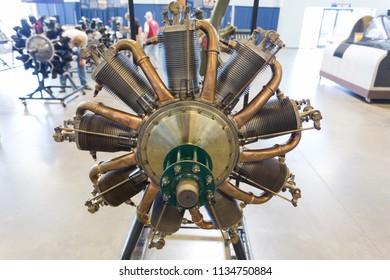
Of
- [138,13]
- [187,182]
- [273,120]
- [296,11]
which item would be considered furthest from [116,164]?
[296,11]

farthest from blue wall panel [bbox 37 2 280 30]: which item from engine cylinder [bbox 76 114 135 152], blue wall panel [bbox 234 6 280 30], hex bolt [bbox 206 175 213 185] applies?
hex bolt [bbox 206 175 213 185]

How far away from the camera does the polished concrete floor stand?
208 centimetres

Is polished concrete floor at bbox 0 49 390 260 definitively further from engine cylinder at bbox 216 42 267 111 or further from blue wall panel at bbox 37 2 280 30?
blue wall panel at bbox 37 2 280 30

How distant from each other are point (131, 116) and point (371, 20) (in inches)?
282

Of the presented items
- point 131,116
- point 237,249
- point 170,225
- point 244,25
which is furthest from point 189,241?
point 244,25

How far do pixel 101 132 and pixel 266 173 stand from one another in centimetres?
68

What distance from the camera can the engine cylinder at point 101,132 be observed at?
111 cm

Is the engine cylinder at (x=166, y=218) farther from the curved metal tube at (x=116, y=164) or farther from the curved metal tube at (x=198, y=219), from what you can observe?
the curved metal tube at (x=116, y=164)

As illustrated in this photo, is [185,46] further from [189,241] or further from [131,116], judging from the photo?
[189,241]

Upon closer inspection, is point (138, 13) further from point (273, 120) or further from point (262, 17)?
point (273, 120)

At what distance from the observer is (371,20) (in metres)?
6.33

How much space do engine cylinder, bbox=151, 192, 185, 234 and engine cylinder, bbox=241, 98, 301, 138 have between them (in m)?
0.41

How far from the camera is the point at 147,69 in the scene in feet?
3.40

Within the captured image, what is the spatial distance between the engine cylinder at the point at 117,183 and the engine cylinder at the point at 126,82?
28 cm
